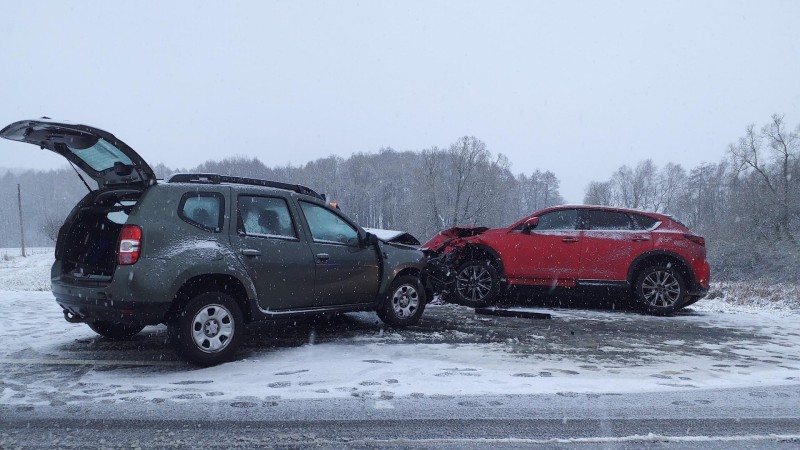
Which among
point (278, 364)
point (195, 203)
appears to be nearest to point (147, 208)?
point (195, 203)

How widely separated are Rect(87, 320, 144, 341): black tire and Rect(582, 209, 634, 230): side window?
696 centimetres

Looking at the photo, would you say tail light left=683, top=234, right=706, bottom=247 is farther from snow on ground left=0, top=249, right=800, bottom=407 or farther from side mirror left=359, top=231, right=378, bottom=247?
side mirror left=359, top=231, right=378, bottom=247

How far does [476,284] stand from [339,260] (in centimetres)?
352

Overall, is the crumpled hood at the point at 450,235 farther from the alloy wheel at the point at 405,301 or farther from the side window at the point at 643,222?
the side window at the point at 643,222

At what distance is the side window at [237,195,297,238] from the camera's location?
552cm

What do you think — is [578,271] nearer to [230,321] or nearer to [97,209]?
[230,321]

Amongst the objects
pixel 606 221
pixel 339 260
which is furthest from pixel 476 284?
pixel 339 260

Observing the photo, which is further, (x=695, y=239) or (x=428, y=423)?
(x=695, y=239)

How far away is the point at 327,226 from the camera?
6418 millimetres

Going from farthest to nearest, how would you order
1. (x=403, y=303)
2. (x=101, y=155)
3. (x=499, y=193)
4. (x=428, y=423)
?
(x=499, y=193) < (x=403, y=303) < (x=101, y=155) < (x=428, y=423)

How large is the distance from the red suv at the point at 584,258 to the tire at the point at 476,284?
17 mm

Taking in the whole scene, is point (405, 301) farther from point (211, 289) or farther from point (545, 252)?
point (545, 252)

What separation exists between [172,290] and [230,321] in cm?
64

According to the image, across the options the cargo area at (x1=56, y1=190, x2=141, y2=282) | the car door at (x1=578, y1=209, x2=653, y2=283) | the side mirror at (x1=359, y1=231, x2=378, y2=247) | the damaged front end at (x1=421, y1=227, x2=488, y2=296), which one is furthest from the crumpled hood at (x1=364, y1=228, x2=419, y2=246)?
the cargo area at (x1=56, y1=190, x2=141, y2=282)
